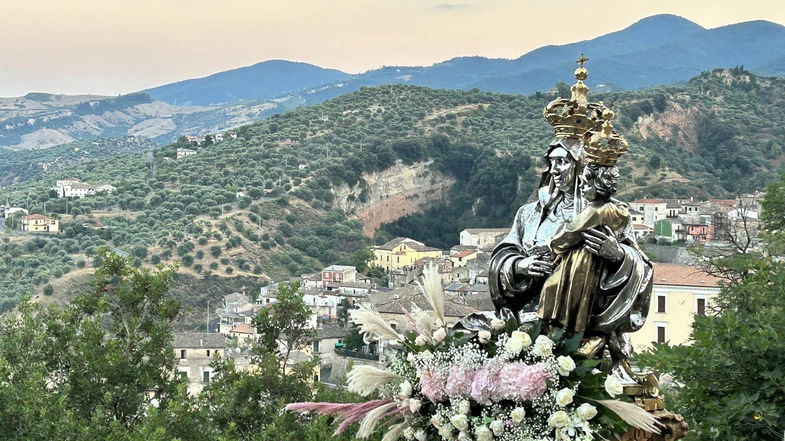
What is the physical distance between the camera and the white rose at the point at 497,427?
520cm

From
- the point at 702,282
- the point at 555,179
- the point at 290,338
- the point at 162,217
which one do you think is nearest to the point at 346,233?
the point at 162,217

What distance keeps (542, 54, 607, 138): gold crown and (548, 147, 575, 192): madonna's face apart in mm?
144

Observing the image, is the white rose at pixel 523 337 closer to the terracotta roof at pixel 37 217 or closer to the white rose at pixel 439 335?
the white rose at pixel 439 335

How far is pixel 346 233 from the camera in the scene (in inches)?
3718

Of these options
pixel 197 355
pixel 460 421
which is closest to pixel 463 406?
pixel 460 421

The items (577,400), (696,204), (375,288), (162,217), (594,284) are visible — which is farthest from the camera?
(162,217)

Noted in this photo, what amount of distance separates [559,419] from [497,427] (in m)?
0.33

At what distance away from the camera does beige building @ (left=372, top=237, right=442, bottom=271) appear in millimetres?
84188

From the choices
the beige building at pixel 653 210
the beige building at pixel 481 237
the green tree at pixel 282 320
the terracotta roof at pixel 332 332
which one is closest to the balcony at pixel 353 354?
the terracotta roof at pixel 332 332

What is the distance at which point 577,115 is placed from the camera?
642cm

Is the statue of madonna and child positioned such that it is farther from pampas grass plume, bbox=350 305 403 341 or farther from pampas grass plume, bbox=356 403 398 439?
pampas grass plume, bbox=356 403 398 439

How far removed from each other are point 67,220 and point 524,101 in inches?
2651

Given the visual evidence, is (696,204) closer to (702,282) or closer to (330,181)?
(330,181)

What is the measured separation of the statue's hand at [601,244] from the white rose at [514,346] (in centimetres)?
79
